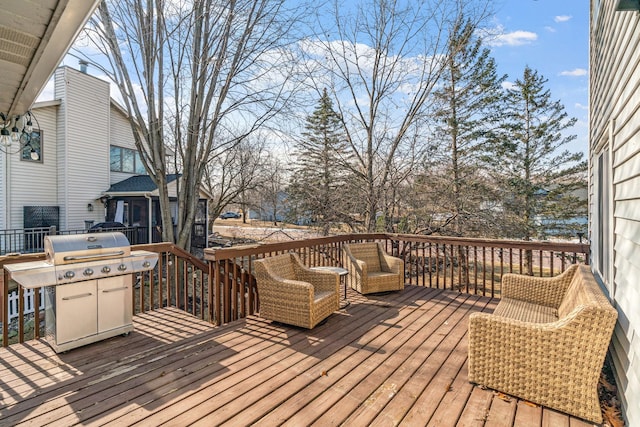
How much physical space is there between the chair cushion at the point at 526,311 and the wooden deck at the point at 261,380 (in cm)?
51

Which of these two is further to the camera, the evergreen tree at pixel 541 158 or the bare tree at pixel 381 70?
the evergreen tree at pixel 541 158

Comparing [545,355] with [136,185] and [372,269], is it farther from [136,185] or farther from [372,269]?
[136,185]

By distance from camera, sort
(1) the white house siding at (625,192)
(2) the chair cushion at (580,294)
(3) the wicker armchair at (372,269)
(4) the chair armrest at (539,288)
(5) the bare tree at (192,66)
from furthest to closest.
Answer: (5) the bare tree at (192,66) → (3) the wicker armchair at (372,269) → (4) the chair armrest at (539,288) → (2) the chair cushion at (580,294) → (1) the white house siding at (625,192)

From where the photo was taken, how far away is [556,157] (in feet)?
43.0

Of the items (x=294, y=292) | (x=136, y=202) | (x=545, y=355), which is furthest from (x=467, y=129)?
(x=136, y=202)

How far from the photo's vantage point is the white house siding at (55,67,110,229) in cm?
1069

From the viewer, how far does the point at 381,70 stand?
8.95 metres

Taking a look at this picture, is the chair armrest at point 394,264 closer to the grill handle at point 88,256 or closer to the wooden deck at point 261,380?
the wooden deck at point 261,380

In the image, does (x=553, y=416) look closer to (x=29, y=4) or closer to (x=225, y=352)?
(x=225, y=352)

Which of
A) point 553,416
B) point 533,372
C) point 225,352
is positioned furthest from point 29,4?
point 553,416

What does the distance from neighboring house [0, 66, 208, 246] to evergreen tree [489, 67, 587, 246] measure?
13137mm

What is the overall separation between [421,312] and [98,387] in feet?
11.5

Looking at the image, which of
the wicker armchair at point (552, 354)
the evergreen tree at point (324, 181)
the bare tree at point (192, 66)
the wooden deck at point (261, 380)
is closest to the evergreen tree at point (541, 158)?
the evergreen tree at point (324, 181)

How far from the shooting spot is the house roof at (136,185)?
1141 centimetres
